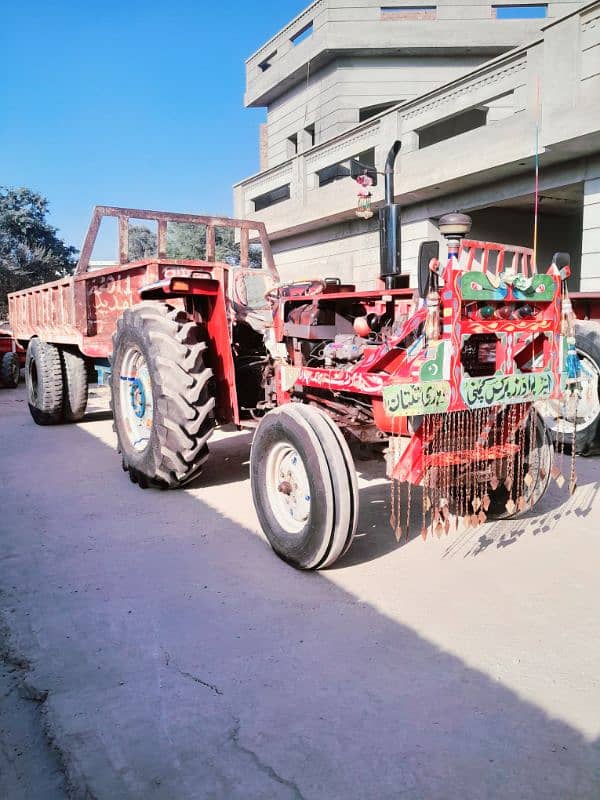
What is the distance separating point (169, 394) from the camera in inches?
173

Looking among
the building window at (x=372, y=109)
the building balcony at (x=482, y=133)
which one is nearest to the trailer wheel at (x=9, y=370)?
the building balcony at (x=482, y=133)

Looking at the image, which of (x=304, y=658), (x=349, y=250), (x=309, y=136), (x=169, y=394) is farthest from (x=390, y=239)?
(x=309, y=136)

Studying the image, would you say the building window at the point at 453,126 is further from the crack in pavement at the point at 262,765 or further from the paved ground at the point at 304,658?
the crack in pavement at the point at 262,765

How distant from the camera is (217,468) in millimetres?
5762

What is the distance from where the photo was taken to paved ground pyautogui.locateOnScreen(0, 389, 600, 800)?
1965mm

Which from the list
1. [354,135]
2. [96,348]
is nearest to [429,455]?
[96,348]

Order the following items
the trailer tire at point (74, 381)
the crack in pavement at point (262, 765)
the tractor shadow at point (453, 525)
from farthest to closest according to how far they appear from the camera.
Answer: the trailer tire at point (74, 381)
the tractor shadow at point (453, 525)
the crack in pavement at point (262, 765)

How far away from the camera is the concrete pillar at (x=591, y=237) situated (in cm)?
891

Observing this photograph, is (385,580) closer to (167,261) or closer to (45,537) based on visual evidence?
(45,537)

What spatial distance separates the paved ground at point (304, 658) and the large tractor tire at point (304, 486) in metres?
0.18

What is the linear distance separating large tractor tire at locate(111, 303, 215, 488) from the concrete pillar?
21.2 feet

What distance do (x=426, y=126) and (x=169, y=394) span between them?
9357 mm

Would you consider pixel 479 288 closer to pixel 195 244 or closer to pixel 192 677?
pixel 192 677

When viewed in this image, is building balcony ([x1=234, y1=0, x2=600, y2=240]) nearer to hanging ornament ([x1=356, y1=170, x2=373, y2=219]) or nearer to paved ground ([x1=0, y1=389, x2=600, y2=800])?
hanging ornament ([x1=356, y1=170, x2=373, y2=219])
